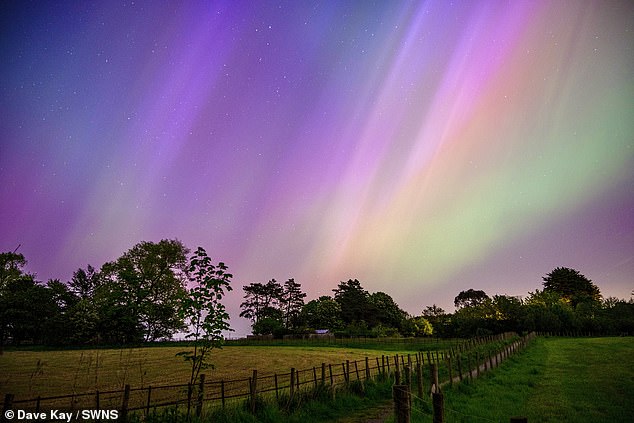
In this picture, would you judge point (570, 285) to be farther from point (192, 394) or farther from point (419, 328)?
point (192, 394)

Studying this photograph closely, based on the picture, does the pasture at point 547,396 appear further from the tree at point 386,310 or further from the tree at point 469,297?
the tree at point 469,297

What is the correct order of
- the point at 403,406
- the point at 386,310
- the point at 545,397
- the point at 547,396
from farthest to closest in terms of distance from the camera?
1. the point at 386,310
2. the point at 547,396
3. the point at 545,397
4. the point at 403,406

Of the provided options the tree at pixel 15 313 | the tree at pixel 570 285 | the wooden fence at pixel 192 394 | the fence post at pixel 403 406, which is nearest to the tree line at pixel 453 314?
the tree at pixel 570 285

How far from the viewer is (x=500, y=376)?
21.6 meters

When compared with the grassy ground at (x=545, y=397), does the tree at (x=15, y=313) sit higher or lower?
higher

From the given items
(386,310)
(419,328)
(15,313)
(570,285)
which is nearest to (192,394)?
(15,313)

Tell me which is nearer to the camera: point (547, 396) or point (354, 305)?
point (547, 396)

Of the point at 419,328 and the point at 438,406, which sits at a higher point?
the point at 419,328

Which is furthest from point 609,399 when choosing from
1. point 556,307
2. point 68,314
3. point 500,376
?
point 556,307

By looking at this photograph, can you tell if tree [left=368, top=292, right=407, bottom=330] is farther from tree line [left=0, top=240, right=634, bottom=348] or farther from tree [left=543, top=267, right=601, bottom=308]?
tree [left=543, top=267, right=601, bottom=308]

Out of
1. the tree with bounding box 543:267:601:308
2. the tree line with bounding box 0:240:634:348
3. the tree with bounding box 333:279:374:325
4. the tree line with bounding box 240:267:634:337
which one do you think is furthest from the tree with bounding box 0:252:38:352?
the tree with bounding box 543:267:601:308

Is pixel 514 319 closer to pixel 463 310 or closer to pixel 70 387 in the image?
pixel 463 310

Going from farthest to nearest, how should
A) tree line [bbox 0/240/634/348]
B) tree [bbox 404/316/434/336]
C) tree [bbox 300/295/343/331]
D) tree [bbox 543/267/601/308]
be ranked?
tree [bbox 543/267/601/308] → tree [bbox 300/295/343/331] → tree [bbox 404/316/434/336] → tree line [bbox 0/240/634/348]

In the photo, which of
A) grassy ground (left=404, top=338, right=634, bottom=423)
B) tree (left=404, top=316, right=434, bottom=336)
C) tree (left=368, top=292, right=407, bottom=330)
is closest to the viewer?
grassy ground (left=404, top=338, right=634, bottom=423)
